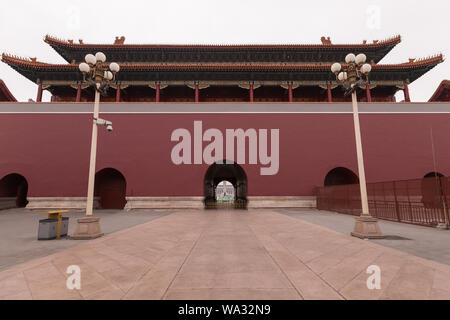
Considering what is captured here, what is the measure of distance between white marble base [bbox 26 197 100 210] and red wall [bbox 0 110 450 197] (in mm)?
355

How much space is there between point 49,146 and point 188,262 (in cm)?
1378

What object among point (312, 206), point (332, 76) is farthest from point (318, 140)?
point (332, 76)

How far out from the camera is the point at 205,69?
14.7m

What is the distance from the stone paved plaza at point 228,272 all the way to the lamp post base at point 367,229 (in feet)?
1.47

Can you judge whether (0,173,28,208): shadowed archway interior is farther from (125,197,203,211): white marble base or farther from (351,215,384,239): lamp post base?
(351,215,384,239): lamp post base

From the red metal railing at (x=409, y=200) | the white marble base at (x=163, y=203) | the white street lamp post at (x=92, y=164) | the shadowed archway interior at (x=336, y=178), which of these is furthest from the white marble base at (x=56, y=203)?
the shadowed archway interior at (x=336, y=178)

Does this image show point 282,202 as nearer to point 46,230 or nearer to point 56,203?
point 46,230

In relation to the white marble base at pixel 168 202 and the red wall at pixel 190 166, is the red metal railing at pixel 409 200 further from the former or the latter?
the red wall at pixel 190 166

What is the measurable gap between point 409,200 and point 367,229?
11.9ft

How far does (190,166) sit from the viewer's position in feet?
41.0

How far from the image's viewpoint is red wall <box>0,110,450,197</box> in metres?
12.3

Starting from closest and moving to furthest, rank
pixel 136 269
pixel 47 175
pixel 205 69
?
pixel 136 269
pixel 47 175
pixel 205 69

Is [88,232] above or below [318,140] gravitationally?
below
